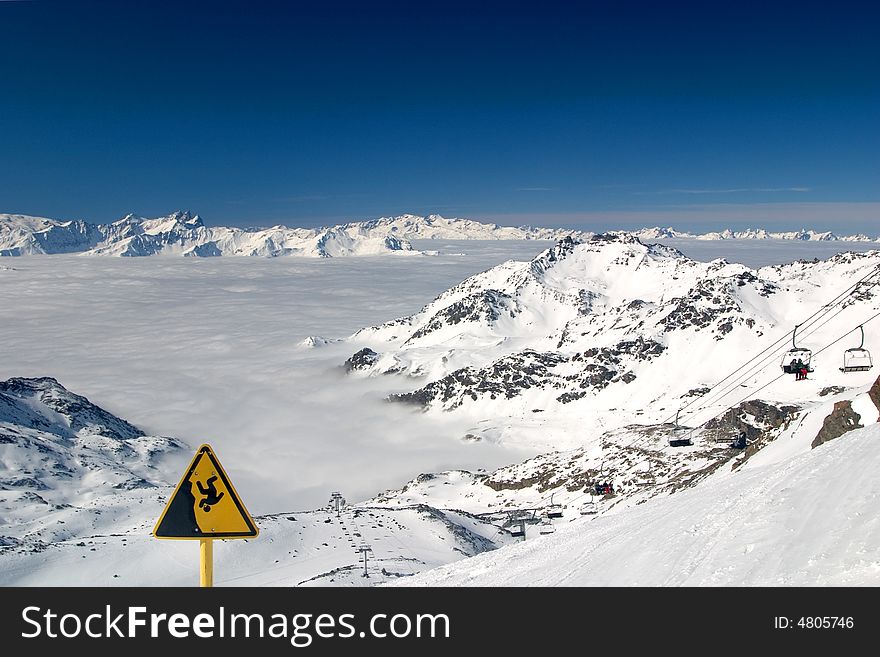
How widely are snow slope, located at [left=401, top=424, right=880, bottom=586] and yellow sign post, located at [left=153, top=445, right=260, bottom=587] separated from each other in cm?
691

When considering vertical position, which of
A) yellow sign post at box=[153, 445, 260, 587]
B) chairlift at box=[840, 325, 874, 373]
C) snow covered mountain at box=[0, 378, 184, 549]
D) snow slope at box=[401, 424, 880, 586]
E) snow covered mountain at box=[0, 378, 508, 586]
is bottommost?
snow covered mountain at box=[0, 378, 184, 549]

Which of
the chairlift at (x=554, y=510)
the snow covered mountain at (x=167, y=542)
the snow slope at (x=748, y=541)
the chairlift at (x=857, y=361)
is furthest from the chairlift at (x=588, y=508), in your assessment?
the snow slope at (x=748, y=541)

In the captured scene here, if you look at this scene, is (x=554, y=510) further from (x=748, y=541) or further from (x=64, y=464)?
(x=64, y=464)

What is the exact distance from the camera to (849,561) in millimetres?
8086

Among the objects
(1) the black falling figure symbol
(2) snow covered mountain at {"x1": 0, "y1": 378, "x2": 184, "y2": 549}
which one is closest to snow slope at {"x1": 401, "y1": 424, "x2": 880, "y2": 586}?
(1) the black falling figure symbol

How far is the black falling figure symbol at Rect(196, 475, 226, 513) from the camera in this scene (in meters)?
5.76

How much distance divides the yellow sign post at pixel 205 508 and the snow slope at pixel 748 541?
6.91 metres

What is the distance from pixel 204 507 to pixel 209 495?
118 millimetres

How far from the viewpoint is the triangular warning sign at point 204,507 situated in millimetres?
5707

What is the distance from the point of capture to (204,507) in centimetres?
577

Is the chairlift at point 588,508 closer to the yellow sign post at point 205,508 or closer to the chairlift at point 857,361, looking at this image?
the chairlift at point 857,361

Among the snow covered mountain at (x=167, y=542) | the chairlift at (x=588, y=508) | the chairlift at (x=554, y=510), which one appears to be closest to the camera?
the snow covered mountain at (x=167, y=542)

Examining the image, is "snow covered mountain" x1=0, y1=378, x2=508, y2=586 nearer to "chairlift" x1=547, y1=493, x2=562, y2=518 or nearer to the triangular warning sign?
"chairlift" x1=547, y1=493, x2=562, y2=518
